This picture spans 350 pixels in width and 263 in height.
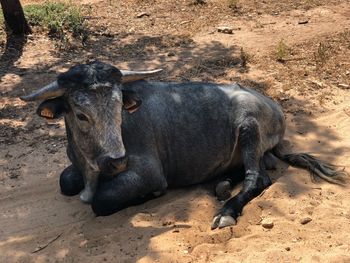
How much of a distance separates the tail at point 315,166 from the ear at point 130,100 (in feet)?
6.88

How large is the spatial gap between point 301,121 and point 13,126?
14.0 feet

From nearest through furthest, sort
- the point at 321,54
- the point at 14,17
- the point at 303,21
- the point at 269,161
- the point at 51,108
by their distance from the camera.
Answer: the point at 51,108 < the point at 269,161 < the point at 321,54 < the point at 14,17 < the point at 303,21

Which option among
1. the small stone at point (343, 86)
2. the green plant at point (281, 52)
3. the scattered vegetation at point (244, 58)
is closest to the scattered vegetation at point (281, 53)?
the green plant at point (281, 52)

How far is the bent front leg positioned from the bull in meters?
0.01

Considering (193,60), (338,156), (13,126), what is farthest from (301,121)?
(13,126)

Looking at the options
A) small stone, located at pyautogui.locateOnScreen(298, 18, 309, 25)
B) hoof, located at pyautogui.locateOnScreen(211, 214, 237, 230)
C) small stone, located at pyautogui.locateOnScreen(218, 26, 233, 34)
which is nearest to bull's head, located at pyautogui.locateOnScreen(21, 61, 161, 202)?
hoof, located at pyautogui.locateOnScreen(211, 214, 237, 230)

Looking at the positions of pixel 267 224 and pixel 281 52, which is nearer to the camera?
pixel 267 224

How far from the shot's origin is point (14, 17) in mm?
11266

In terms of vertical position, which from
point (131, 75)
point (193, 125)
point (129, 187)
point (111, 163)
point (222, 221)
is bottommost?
point (222, 221)

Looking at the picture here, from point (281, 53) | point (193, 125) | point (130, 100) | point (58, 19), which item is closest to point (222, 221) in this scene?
point (193, 125)

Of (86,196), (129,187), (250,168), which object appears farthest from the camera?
(250,168)

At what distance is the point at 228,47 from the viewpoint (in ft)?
35.1

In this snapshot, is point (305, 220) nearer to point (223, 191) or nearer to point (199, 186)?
point (223, 191)

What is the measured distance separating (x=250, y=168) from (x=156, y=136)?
1.11m
